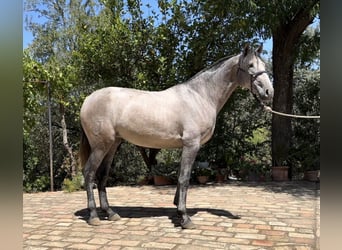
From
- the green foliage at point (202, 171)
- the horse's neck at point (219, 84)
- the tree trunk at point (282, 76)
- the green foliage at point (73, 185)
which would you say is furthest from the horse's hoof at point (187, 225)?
the tree trunk at point (282, 76)

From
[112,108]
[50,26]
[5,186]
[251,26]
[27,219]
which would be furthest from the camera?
[50,26]

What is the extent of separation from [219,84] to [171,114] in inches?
27.2

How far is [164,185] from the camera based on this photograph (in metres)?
7.21

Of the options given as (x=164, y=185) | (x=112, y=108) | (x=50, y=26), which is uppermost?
(x=50, y=26)

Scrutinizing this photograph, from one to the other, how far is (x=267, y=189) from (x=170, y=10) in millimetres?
4875

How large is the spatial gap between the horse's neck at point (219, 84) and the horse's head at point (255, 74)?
148mm

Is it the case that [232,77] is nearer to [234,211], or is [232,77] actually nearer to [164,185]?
[234,211]

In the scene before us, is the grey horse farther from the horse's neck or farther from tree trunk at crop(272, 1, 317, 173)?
tree trunk at crop(272, 1, 317, 173)

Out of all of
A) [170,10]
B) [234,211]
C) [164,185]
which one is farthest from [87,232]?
[170,10]

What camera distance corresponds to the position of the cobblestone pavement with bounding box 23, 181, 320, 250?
3.01 meters

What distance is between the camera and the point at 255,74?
3611 millimetres

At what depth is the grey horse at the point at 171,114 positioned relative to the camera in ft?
12.0

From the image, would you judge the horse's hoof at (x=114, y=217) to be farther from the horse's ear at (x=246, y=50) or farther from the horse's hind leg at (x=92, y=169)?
the horse's ear at (x=246, y=50)

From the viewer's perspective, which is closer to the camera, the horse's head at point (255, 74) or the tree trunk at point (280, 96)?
the horse's head at point (255, 74)
